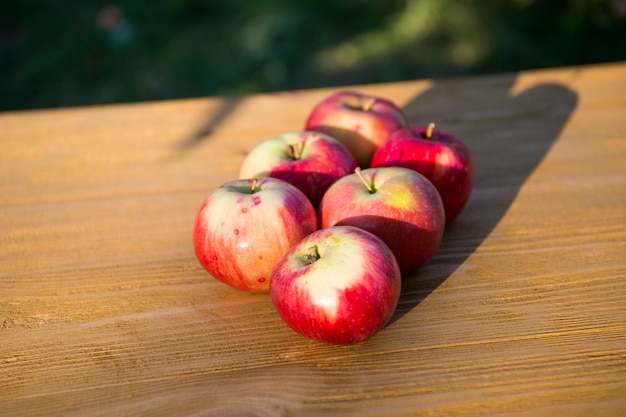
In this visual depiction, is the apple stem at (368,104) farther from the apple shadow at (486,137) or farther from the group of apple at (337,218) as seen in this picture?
the apple shadow at (486,137)

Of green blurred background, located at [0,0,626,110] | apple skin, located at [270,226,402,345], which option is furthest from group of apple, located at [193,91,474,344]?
green blurred background, located at [0,0,626,110]

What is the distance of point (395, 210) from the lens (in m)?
0.94

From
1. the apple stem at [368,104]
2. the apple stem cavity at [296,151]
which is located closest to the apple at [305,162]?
the apple stem cavity at [296,151]

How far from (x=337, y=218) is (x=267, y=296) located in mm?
→ 146

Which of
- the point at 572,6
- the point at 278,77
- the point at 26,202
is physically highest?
the point at 26,202

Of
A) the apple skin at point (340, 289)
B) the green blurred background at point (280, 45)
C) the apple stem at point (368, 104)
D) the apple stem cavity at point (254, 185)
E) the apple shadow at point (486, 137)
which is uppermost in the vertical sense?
the apple stem cavity at point (254, 185)

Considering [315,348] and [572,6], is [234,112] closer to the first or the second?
[315,348]

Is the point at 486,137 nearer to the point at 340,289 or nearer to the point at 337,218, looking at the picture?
the point at 337,218

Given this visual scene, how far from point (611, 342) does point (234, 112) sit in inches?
38.0

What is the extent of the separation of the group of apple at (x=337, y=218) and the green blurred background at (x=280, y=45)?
1926 mm

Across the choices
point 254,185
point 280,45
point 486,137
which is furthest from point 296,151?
point 280,45

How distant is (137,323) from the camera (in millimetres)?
932

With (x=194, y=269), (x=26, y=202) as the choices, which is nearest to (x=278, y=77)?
(x=26, y=202)

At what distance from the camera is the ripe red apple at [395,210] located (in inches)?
37.0
